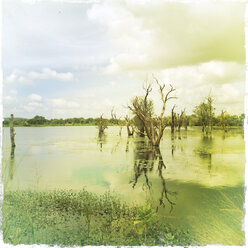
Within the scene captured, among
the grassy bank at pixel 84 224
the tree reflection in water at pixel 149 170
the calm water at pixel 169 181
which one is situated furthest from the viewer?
the tree reflection in water at pixel 149 170

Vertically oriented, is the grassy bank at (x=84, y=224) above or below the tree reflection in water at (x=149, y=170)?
below

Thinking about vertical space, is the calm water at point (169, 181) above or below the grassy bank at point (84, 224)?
above

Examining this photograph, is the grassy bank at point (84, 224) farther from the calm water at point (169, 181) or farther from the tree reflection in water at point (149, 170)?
the tree reflection in water at point (149, 170)

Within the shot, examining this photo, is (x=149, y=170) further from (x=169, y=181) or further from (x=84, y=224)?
(x=84, y=224)

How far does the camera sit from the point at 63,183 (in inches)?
234

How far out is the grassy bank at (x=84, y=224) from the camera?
335cm

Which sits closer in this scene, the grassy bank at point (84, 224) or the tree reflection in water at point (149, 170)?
the grassy bank at point (84, 224)

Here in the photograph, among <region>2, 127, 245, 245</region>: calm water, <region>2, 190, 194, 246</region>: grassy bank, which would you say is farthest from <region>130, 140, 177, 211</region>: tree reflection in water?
<region>2, 190, 194, 246</region>: grassy bank

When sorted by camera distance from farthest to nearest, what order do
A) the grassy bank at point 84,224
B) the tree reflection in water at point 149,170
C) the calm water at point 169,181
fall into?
1. the tree reflection in water at point 149,170
2. the calm water at point 169,181
3. the grassy bank at point 84,224

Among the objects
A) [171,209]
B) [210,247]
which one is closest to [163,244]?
[210,247]

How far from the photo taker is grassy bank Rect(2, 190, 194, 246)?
3.35 m

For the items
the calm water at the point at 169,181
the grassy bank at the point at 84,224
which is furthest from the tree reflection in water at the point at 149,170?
the grassy bank at the point at 84,224

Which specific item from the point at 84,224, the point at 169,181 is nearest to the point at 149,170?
the point at 169,181

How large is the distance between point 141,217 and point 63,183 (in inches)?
121
